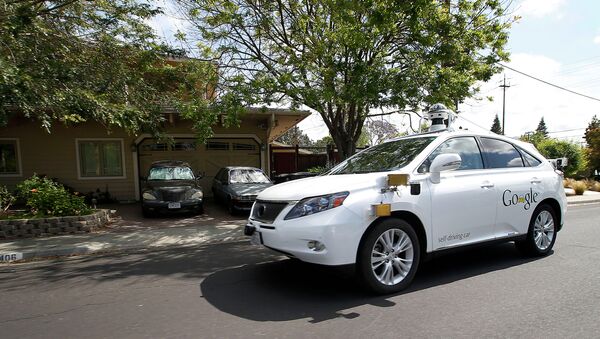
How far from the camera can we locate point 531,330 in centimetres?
333

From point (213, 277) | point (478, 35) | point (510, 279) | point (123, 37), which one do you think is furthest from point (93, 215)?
point (478, 35)

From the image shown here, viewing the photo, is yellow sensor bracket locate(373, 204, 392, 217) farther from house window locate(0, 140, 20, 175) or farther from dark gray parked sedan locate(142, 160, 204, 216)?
house window locate(0, 140, 20, 175)

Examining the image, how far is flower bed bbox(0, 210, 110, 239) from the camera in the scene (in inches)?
320

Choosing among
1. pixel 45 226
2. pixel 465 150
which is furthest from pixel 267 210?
pixel 45 226

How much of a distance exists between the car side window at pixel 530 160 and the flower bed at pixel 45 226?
8.70 m

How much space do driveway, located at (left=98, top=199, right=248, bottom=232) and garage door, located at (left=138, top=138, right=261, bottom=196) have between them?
2887 millimetres

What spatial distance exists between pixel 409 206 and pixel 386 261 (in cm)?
65

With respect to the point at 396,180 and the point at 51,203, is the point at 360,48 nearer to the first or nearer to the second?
the point at 396,180

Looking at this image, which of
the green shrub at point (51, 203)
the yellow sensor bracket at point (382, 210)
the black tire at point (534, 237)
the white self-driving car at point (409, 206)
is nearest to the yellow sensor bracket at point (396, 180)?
the white self-driving car at point (409, 206)

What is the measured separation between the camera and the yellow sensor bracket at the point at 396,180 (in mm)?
4141

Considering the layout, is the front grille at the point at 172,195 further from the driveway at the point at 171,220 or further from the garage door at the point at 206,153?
the garage door at the point at 206,153

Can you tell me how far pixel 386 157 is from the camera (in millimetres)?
5023

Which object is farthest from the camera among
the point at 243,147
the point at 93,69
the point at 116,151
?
the point at 243,147

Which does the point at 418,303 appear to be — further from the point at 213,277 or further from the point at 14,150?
the point at 14,150
